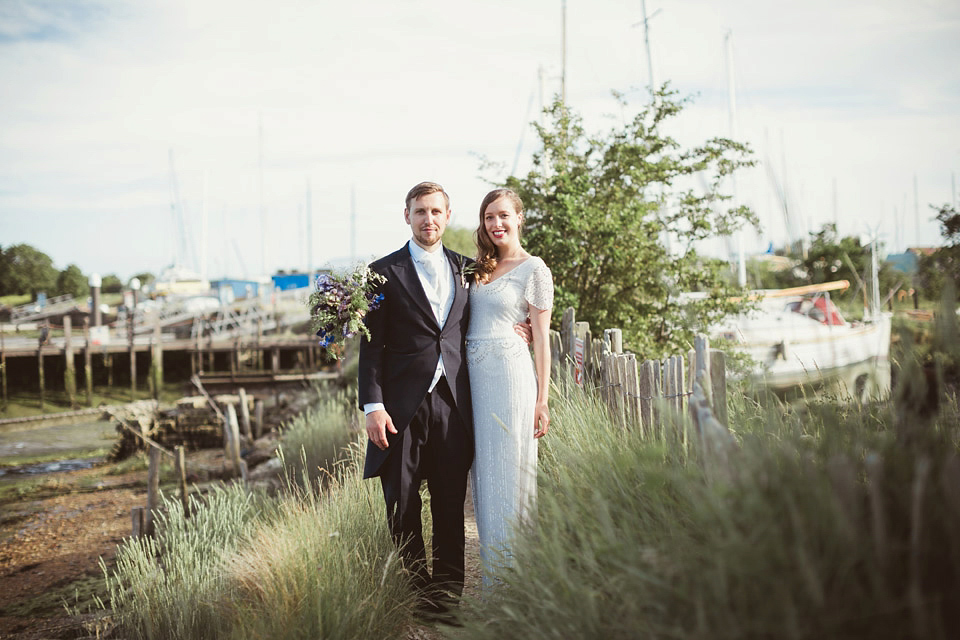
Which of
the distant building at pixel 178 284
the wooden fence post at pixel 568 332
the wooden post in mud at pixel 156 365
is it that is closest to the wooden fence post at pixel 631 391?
the wooden fence post at pixel 568 332

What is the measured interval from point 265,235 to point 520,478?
54413 mm

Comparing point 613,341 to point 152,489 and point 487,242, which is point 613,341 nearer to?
point 487,242

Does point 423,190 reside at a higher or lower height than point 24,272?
lower

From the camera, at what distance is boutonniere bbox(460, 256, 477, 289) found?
146 inches

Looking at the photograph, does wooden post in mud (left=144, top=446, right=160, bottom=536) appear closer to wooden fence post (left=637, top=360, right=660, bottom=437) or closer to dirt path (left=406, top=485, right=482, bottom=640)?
dirt path (left=406, top=485, right=482, bottom=640)

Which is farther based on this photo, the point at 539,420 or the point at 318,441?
the point at 318,441

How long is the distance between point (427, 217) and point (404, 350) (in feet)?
2.41

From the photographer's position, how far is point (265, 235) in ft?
178

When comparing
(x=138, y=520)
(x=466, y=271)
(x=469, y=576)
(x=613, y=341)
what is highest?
(x=466, y=271)

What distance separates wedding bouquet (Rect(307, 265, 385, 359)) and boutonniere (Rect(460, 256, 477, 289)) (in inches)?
18.1

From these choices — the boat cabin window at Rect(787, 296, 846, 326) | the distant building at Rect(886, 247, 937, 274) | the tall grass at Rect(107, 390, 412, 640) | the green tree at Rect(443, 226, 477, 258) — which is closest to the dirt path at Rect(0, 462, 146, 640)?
the tall grass at Rect(107, 390, 412, 640)

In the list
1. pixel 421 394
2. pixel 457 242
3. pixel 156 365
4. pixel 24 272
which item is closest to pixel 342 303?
pixel 421 394

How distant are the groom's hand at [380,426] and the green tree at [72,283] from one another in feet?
226

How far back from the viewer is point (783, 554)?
149cm
